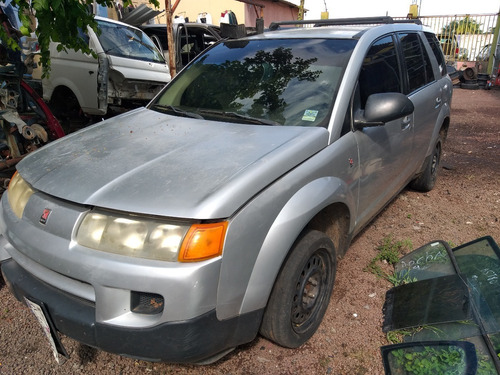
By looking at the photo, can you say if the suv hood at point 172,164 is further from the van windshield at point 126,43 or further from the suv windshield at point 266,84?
the van windshield at point 126,43

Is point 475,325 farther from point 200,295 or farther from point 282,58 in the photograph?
point 282,58

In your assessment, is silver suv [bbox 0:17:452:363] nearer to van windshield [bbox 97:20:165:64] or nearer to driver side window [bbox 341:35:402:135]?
driver side window [bbox 341:35:402:135]

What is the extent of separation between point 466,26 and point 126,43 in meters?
15.2

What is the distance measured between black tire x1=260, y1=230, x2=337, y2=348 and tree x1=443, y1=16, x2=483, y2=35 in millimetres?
17655

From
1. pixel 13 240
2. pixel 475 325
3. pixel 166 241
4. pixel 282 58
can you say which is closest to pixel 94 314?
pixel 166 241

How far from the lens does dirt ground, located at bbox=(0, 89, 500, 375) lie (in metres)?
2.23

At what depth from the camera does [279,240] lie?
6.22 feet

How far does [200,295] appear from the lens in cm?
164

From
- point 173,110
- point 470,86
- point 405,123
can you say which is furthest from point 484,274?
point 470,86

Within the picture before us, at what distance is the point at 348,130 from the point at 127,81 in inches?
188

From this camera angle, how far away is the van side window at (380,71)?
9.05 feet

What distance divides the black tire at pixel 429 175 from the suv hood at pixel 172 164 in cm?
261

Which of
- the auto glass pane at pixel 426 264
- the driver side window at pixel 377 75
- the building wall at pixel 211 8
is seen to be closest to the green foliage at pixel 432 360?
the auto glass pane at pixel 426 264

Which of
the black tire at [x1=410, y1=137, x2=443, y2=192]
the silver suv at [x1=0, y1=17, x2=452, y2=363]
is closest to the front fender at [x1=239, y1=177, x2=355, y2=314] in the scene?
the silver suv at [x1=0, y1=17, x2=452, y2=363]
